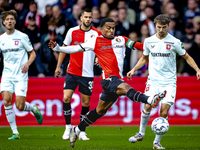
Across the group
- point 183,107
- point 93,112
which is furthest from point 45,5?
point 93,112

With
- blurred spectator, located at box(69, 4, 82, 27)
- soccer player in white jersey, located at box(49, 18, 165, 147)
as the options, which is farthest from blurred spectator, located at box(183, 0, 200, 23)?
soccer player in white jersey, located at box(49, 18, 165, 147)

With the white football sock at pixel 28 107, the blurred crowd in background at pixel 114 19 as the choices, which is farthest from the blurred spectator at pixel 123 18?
the white football sock at pixel 28 107

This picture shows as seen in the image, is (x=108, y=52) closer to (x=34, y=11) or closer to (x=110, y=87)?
(x=110, y=87)

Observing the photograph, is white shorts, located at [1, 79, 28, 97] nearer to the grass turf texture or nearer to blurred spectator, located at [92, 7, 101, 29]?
the grass turf texture

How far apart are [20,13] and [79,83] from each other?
506cm

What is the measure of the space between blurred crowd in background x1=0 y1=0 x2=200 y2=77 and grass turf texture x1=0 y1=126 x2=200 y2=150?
2062mm

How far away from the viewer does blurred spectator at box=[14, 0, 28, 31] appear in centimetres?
1221

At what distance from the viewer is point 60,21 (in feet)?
39.8

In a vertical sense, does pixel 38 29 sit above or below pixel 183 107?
above

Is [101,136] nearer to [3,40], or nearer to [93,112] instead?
[93,112]

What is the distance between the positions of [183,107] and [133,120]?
1.55 metres

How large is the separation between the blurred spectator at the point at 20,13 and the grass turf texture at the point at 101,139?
3528 mm

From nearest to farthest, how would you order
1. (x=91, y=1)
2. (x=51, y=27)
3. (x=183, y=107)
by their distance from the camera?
(x=183, y=107) → (x=51, y=27) → (x=91, y=1)

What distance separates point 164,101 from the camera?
6.96 meters
